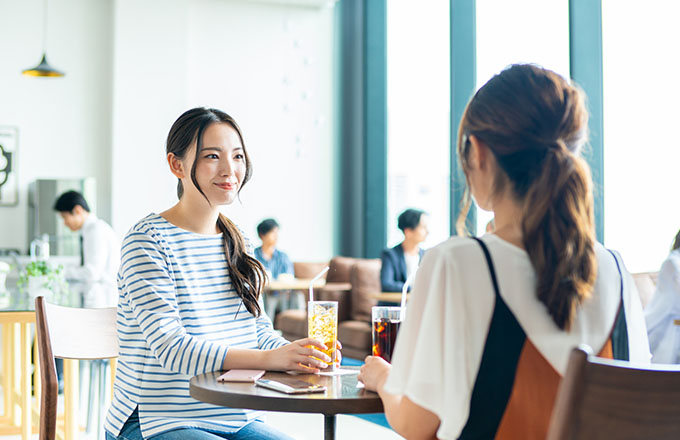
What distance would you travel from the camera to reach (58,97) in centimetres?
767

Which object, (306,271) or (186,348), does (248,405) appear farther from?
(306,271)

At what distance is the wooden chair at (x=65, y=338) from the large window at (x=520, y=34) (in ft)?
11.9

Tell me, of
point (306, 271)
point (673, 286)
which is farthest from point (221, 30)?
point (673, 286)

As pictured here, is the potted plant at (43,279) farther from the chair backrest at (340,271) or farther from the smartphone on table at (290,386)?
the chair backrest at (340,271)

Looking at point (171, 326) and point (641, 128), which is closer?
point (171, 326)

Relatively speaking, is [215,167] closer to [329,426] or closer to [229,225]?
[229,225]

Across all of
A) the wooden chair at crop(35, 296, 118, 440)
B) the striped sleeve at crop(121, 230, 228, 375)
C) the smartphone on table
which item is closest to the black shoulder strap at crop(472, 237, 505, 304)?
the smartphone on table

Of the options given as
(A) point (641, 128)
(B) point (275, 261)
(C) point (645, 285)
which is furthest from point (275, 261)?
(C) point (645, 285)

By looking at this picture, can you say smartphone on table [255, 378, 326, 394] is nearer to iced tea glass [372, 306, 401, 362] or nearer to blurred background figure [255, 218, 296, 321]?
iced tea glass [372, 306, 401, 362]

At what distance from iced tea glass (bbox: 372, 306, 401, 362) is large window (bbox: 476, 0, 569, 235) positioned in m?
3.62

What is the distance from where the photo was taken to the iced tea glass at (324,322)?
159 centimetres

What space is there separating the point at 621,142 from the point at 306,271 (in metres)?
3.66

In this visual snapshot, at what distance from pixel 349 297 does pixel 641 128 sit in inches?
116

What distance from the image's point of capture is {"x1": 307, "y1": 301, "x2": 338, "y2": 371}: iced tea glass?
1.59 meters
